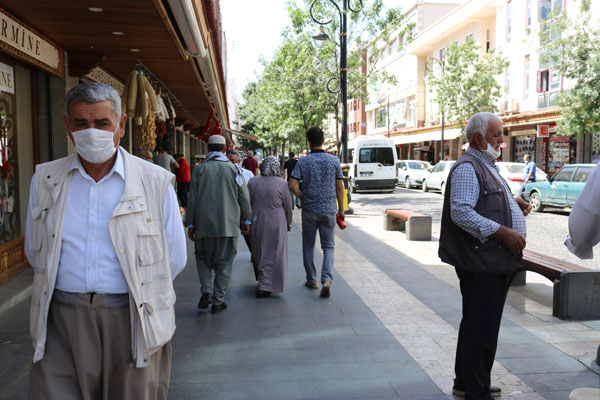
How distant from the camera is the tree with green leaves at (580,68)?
65.0 feet

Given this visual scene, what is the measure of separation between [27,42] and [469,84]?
29195 mm

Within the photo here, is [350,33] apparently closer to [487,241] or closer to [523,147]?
[523,147]

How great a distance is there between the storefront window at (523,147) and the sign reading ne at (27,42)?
28093mm

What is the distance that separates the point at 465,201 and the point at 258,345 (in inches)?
86.5

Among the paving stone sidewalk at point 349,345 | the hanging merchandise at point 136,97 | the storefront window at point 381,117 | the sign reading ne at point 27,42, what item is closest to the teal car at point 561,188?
the paving stone sidewalk at point 349,345

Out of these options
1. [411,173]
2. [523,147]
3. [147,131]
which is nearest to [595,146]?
[523,147]

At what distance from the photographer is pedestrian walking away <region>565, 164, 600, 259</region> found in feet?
9.97

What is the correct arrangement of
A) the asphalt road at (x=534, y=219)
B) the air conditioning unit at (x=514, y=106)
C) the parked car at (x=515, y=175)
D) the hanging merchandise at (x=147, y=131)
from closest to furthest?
the hanging merchandise at (x=147, y=131) < the asphalt road at (x=534, y=219) < the parked car at (x=515, y=175) < the air conditioning unit at (x=514, y=106)

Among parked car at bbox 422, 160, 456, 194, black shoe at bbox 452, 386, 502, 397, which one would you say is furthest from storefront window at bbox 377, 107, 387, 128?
black shoe at bbox 452, 386, 502, 397

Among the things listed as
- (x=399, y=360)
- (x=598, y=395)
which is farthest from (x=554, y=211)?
(x=598, y=395)

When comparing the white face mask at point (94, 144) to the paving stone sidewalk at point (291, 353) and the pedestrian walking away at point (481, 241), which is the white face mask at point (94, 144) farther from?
the pedestrian walking away at point (481, 241)

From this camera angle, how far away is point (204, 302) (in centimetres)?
590

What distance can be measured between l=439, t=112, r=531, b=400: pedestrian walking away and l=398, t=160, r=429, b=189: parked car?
25.7 metres

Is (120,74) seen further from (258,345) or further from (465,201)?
(465,201)
